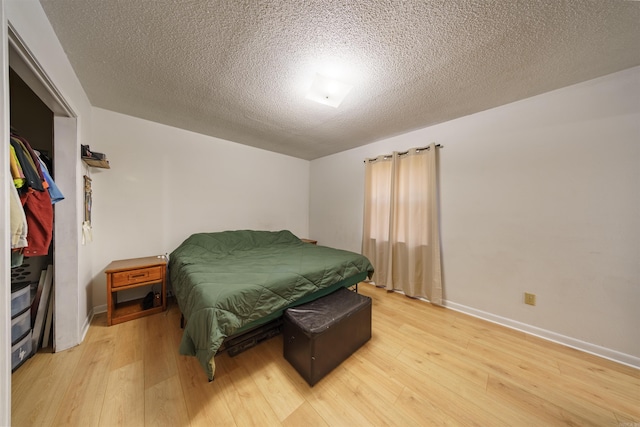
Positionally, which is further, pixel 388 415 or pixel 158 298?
pixel 158 298

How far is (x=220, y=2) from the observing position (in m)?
1.12

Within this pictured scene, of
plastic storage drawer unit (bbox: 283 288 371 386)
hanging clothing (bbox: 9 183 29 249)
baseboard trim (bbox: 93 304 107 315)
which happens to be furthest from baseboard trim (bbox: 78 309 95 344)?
plastic storage drawer unit (bbox: 283 288 371 386)

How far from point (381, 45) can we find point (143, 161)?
293 centimetres

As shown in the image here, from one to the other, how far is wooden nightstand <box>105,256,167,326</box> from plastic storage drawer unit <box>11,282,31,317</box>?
0.44 m

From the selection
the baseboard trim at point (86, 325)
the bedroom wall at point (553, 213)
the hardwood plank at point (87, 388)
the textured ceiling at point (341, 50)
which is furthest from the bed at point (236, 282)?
the textured ceiling at point (341, 50)

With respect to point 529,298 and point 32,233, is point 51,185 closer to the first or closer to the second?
point 32,233

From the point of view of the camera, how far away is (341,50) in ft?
4.67

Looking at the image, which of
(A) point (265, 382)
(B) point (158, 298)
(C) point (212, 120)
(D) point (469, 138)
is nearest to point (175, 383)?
(A) point (265, 382)

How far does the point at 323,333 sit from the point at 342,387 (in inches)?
14.5

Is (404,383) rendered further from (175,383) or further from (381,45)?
(381,45)

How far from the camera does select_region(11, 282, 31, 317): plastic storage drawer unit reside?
140cm

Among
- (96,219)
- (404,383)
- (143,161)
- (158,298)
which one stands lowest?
(404,383)

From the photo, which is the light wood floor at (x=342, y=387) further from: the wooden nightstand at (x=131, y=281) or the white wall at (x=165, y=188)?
the white wall at (x=165, y=188)

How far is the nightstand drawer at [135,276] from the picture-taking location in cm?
199
